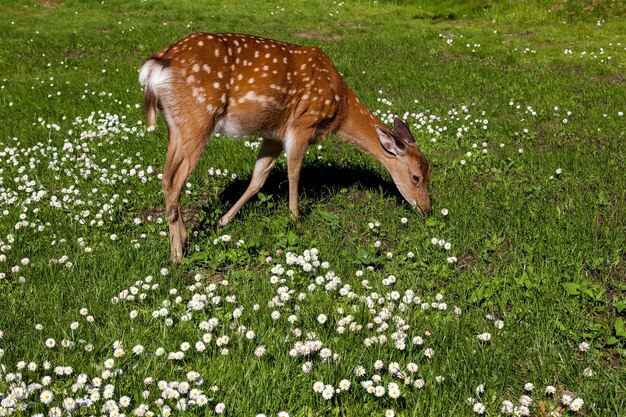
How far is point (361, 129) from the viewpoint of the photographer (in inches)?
275

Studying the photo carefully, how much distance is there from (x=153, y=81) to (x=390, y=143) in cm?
265

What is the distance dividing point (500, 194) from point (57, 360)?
4.84 metres

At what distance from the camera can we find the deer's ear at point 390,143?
6.76 meters

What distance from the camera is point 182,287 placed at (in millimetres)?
5020

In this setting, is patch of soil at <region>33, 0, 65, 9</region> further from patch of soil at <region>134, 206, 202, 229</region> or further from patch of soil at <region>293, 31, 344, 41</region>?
patch of soil at <region>134, 206, 202, 229</region>

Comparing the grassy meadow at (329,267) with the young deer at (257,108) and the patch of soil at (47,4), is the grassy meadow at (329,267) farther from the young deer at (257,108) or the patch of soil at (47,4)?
the patch of soil at (47,4)

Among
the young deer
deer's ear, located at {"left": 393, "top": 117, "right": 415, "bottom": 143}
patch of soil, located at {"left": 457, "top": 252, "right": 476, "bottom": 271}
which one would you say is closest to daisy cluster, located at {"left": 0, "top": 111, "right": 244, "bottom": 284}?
the young deer

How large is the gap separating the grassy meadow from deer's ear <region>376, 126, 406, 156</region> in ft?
1.73

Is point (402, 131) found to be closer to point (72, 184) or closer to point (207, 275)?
point (207, 275)

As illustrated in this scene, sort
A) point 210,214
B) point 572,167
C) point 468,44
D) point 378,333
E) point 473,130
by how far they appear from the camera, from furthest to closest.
Result: point 468,44 → point 473,130 → point 572,167 → point 210,214 → point 378,333

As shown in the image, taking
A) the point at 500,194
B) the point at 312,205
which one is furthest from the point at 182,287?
the point at 500,194

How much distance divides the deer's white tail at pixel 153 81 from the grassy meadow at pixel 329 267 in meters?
1.14

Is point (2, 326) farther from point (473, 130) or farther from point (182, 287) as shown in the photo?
point (473, 130)

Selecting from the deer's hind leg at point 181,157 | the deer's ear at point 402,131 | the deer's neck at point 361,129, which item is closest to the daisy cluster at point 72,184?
the deer's hind leg at point 181,157
